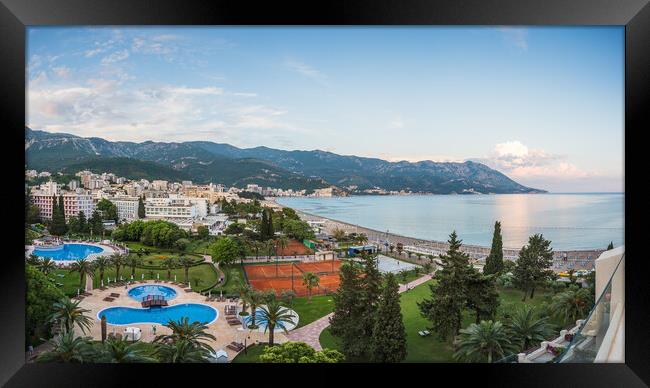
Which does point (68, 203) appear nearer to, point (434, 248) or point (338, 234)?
point (338, 234)

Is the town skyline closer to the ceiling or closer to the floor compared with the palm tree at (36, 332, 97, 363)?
closer to the ceiling

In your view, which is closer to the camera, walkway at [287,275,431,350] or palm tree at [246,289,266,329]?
walkway at [287,275,431,350]

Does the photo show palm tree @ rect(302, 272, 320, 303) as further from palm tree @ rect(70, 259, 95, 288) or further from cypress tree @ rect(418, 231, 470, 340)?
palm tree @ rect(70, 259, 95, 288)

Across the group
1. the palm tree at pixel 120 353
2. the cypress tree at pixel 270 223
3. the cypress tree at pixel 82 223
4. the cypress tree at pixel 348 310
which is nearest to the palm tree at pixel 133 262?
the cypress tree at pixel 82 223

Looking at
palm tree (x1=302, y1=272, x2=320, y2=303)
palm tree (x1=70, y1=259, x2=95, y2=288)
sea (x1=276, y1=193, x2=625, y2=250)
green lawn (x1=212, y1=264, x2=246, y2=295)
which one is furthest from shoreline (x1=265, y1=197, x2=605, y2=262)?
palm tree (x1=70, y1=259, x2=95, y2=288)

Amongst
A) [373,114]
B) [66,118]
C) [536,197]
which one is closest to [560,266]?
[536,197]

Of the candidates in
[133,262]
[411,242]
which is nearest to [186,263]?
[133,262]
